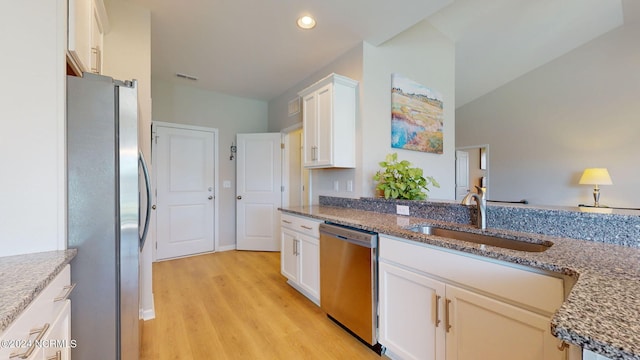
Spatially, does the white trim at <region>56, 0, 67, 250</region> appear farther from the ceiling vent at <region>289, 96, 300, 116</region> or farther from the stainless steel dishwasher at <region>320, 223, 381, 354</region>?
the ceiling vent at <region>289, 96, 300, 116</region>

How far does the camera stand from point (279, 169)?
4332 mm

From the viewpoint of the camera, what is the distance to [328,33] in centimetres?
263

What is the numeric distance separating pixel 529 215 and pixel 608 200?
400 centimetres

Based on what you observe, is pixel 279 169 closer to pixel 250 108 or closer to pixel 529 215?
pixel 250 108

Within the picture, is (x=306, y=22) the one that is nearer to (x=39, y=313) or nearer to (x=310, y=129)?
(x=310, y=129)

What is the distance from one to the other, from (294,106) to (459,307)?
3383 mm

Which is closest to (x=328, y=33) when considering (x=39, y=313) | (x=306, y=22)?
(x=306, y=22)

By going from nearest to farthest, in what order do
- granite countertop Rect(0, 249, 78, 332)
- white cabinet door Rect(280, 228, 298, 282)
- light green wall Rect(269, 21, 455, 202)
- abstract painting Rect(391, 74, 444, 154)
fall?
granite countertop Rect(0, 249, 78, 332) < white cabinet door Rect(280, 228, 298, 282) < light green wall Rect(269, 21, 455, 202) < abstract painting Rect(391, 74, 444, 154)

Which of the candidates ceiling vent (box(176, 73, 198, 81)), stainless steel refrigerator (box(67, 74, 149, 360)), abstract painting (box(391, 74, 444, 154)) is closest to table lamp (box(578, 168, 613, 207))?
abstract painting (box(391, 74, 444, 154))

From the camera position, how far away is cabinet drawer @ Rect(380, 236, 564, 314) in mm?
1014

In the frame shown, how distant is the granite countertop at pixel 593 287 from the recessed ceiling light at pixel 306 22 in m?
2.06

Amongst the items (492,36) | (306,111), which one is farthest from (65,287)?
(492,36)

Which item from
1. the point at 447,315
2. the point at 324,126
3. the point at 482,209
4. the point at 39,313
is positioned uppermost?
the point at 324,126

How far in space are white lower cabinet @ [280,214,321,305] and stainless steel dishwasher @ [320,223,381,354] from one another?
0.15 meters
